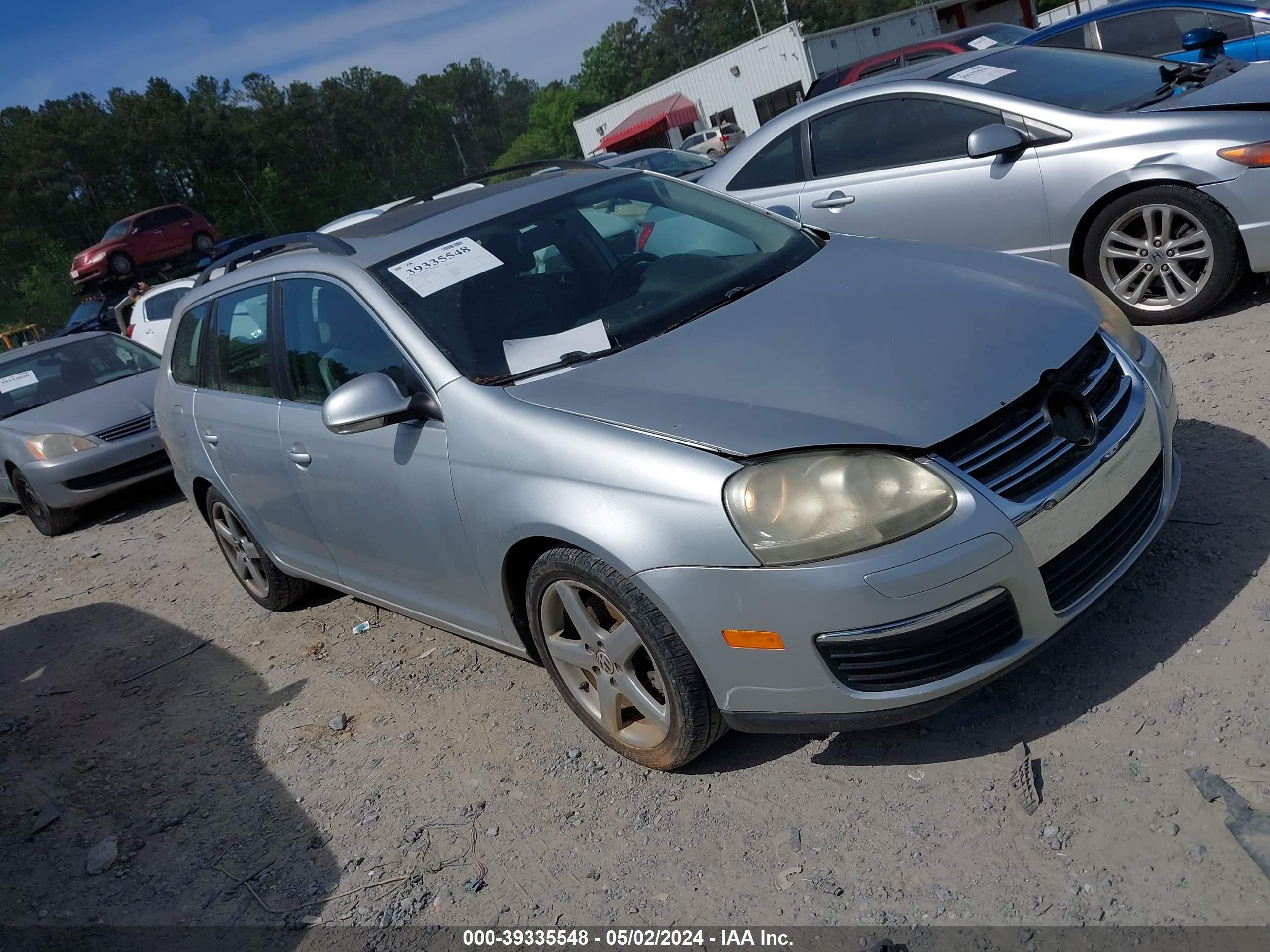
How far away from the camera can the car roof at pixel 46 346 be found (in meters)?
9.77

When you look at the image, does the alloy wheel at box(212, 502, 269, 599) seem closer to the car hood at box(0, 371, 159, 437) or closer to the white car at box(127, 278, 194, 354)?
the car hood at box(0, 371, 159, 437)

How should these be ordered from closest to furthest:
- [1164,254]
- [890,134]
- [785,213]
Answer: [785,213] < [1164,254] < [890,134]

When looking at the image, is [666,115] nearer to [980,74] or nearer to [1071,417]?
[980,74]

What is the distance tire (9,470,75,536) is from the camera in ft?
28.8

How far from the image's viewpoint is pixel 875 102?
20.3ft

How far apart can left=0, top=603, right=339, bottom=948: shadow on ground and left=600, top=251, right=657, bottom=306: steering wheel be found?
203cm

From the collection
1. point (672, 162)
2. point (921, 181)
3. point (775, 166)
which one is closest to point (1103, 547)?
point (921, 181)

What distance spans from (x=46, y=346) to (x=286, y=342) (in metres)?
7.14

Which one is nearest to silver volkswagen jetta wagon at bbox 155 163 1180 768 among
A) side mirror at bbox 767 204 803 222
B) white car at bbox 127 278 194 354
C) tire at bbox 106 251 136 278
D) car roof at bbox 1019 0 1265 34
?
side mirror at bbox 767 204 803 222

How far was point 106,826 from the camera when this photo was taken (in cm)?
376

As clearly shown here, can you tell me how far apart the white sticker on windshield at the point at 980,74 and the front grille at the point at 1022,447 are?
3.62 metres

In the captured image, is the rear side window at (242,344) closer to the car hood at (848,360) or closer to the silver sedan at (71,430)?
the car hood at (848,360)

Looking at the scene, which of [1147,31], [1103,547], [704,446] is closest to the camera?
[704,446]

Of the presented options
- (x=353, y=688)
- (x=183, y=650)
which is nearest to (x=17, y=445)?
(x=183, y=650)
